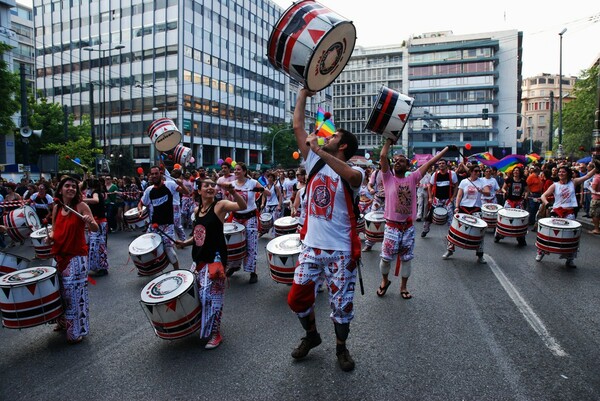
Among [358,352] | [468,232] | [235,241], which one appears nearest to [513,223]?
[468,232]

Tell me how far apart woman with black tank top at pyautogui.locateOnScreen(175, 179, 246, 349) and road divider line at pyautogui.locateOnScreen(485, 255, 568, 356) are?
11.1 feet

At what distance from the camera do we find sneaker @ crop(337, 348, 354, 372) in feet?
13.7

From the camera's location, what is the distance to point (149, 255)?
7.20m

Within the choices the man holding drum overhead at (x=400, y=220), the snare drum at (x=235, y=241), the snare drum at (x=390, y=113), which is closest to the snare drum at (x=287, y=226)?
the snare drum at (x=235, y=241)

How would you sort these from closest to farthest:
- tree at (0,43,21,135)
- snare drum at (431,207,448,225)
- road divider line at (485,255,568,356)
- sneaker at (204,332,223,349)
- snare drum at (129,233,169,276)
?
road divider line at (485,255,568,356)
sneaker at (204,332,223,349)
snare drum at (129,233,169,276)
snare drum at (431,207,448,225)
tree at (0,43,21,135)

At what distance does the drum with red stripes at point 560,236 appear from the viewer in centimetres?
820

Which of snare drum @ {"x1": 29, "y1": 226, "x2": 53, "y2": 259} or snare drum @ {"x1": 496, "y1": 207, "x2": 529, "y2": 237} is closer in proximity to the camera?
snare drum @ {"x1": 29, "y1": 226, "x2": 53, "y2": 259}

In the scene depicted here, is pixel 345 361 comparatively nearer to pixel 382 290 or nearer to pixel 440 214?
pixel 382 290

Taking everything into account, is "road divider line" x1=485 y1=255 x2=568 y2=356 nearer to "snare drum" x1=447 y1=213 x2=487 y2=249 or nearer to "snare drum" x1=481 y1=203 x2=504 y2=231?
"snare drum" x1=447 y1=213 x2=487 y2=249

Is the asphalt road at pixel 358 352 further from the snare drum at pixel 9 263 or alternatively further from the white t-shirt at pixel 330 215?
the white t-shirt at pixel 330 215

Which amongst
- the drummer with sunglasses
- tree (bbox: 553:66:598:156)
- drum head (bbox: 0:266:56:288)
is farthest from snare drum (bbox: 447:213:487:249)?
tree (bbox: 553:66:598:156)

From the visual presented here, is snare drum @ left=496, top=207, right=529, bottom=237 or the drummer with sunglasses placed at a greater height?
the drummer with sunglasses

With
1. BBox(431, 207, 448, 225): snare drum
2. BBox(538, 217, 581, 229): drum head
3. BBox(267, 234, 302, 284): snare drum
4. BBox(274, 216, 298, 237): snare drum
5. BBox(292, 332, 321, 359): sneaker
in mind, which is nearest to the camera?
BBox(292, 332, 321, 359): sneaker

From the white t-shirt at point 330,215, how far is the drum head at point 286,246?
7.14ft
